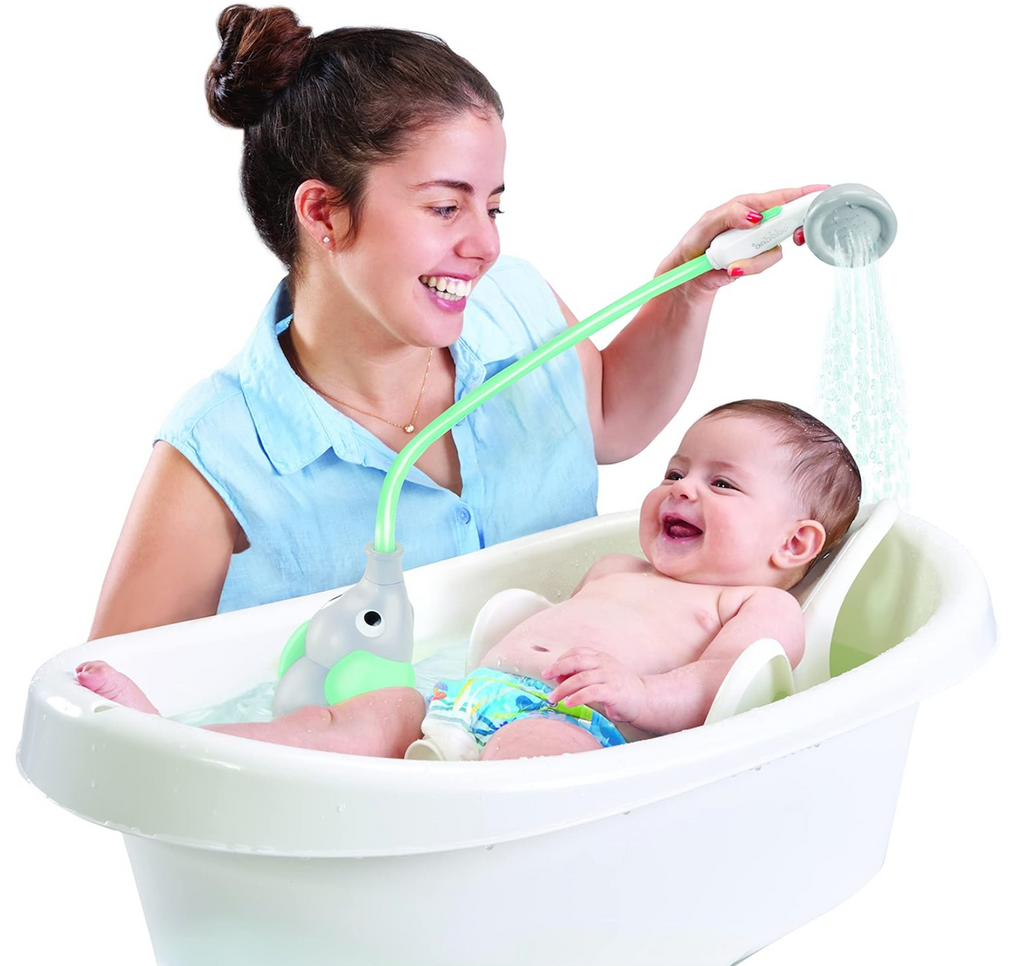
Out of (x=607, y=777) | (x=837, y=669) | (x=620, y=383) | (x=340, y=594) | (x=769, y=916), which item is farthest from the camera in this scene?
(x=620, y=383)

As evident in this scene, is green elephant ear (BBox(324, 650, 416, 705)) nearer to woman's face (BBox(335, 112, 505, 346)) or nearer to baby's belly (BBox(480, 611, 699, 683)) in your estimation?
baby's belly (BBox(480, 611, 699, 683))

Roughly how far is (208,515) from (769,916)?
3.29 feet

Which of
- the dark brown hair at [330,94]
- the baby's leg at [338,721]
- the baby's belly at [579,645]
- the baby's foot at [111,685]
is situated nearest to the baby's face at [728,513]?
the baby's belly at [579,645]

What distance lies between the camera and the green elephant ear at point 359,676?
203 centimetres

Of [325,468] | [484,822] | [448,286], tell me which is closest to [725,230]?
[448,286]

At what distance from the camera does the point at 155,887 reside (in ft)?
6.13

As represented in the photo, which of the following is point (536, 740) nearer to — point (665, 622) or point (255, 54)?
point (665, 622)

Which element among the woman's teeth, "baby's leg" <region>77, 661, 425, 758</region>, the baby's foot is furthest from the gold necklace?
the baby's foot

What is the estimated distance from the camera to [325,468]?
8.11ft

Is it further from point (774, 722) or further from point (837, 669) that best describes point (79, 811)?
point (837, 669)

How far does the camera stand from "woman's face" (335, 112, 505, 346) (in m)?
2.28

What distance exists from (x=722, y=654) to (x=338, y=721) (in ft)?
1.72

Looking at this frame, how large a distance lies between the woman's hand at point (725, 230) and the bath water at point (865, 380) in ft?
0.36

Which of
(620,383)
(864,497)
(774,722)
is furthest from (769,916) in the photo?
(620,383)
